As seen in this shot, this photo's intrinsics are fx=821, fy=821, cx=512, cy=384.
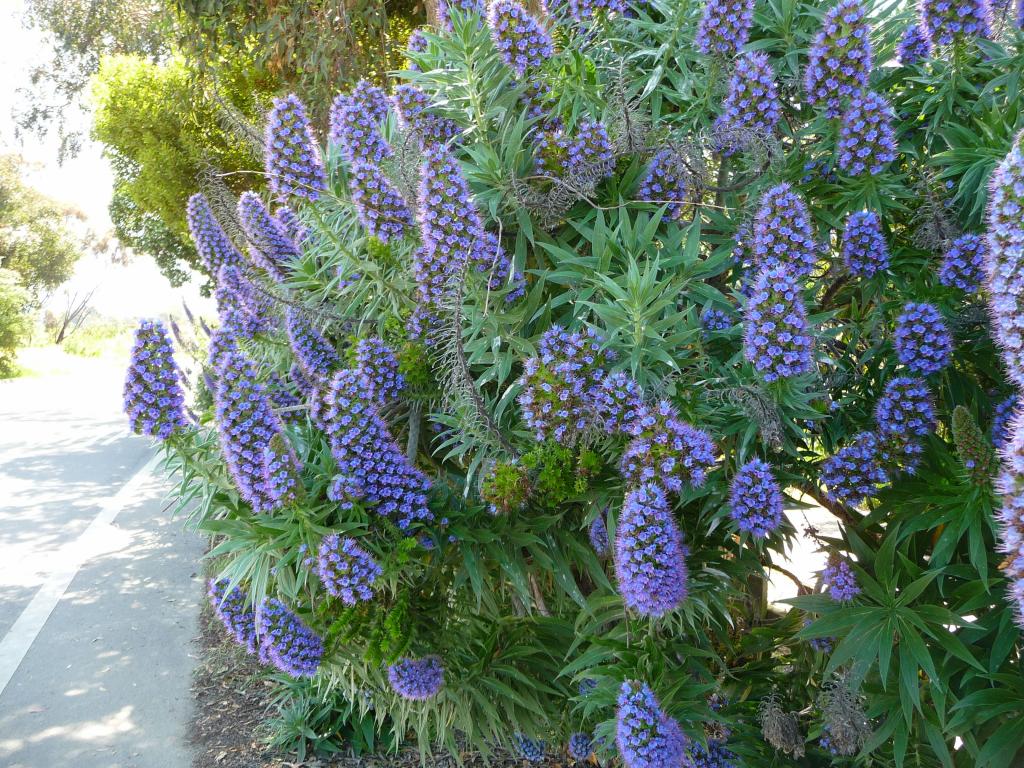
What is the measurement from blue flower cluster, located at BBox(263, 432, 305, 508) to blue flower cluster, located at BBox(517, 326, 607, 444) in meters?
0.69

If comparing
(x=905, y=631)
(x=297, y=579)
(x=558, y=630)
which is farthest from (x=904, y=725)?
(x=297, y=579)

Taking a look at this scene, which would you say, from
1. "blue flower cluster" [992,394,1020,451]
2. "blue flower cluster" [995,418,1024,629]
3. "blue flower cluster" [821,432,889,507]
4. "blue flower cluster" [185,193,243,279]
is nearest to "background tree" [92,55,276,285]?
"blue flower cluster" [185,193,243,279]

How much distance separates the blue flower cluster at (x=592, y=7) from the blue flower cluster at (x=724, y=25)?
0.32 meters

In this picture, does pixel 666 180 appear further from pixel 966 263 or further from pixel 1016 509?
A: pixel 1016 509

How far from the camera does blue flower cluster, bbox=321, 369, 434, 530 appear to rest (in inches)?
93.7

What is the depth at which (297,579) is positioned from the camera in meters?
2.47

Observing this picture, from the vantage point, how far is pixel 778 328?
1.91 meters

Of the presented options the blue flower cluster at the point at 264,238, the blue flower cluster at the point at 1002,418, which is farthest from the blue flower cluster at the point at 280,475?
the blue flower cluster at the point at 1002,418

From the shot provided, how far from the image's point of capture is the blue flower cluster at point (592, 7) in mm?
2631

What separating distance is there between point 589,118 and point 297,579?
168cm

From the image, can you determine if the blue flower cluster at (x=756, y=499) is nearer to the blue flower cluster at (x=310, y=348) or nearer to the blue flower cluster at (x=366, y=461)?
the blue flower cluster at (x=366, y=461)

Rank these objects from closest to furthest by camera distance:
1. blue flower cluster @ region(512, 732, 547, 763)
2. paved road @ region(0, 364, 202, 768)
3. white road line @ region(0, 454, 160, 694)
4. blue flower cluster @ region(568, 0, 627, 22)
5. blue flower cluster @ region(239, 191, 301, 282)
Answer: blue flower cluster @ region(568, 0, 627, 22), blue flower cluster @ region(239, 191, 301, 282), blue flower cluster @ region(512, 732, 547, 763), paved road @ region(0, 364, 202, 768), white road line @ region(0, 454, 160, 694)

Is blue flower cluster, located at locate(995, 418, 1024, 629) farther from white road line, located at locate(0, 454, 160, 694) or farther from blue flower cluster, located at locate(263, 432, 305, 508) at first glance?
white road line, located at locate(0, 454, 160, 694)

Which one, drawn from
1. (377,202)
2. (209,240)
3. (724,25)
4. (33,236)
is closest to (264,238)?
(209,240)
